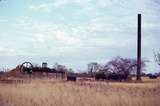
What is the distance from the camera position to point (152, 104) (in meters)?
13.7

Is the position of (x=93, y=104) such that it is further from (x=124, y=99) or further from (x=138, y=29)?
(x=138, y=29)

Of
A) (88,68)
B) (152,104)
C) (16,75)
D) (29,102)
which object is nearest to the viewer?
(152,104)

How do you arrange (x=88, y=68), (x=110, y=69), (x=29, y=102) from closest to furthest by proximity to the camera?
(x=29, y=102) → (x=110, y=69) → (x=88, y=68)

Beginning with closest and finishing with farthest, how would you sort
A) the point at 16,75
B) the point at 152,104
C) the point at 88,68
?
the point at 152,104 → the point at 16,75 → the point at 88,68

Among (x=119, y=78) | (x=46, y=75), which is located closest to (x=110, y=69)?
(x=119, y=78)

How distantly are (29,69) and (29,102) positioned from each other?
50022 mm

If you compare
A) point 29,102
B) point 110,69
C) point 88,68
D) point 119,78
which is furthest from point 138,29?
point 29,102

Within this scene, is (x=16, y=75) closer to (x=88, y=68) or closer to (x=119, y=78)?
(x=119, y=78)

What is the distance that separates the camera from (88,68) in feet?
359

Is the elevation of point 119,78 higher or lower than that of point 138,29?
lower

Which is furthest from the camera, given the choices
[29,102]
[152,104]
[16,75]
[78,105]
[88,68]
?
[88,68]

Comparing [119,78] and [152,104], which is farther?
[119,78]

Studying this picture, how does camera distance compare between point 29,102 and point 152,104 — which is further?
point 29,102

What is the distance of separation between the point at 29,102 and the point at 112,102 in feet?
13.9
